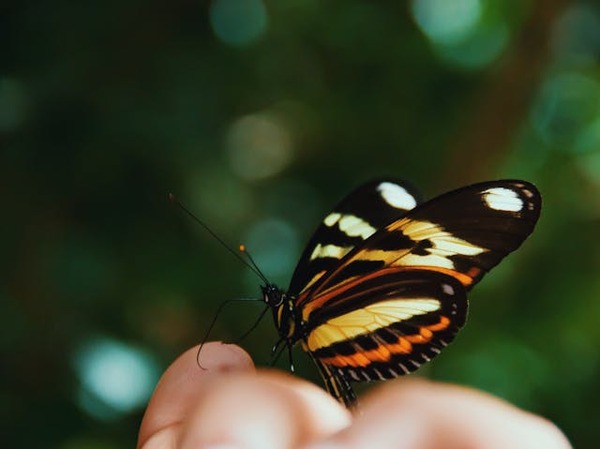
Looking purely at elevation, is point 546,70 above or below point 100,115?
above

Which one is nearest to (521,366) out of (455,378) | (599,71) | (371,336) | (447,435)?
(455,378)

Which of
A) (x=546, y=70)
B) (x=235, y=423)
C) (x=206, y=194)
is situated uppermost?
(x=546, y=70)

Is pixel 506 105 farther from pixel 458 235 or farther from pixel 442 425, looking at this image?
pixel 442 425

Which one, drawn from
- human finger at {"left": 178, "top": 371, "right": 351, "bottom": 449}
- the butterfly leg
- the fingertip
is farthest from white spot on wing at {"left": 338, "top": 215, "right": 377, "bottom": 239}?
human finger at {"left": 178, "top": 371, "right": 351, "bottom": 449}

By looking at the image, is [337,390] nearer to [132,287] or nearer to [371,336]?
[371,336]

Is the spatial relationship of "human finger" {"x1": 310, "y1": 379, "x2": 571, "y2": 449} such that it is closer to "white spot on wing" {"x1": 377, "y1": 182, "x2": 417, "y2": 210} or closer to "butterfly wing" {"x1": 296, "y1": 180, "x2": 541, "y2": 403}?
"butterfly wing" {"x1": 296, "y1": 180, "x2": 541, "y2": 403}

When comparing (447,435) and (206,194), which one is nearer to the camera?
(447,435)

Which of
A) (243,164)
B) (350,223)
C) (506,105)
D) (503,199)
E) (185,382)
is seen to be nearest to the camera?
(185,382)

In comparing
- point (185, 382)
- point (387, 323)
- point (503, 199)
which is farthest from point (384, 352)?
point (185, 382)
